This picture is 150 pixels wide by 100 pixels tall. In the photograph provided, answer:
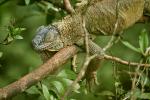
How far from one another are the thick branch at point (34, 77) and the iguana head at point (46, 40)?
0.77ft

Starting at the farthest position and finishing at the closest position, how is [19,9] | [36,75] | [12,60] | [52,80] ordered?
[12,60]
[19,9]
[52,80]
[36,75]

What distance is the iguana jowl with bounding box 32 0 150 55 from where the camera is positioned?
3.69 metres

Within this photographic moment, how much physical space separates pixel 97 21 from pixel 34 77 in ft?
3.53

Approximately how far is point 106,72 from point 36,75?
1.87m

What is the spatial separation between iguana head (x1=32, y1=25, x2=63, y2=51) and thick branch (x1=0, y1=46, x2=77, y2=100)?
9.2 inches

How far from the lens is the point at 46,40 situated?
141 inches

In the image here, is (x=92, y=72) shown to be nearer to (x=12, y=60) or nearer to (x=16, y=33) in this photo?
(x=16, y=33)

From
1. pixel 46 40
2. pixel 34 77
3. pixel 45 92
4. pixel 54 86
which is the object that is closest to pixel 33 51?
pixel 46 40

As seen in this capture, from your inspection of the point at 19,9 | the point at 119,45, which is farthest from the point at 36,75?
the point at 119,45

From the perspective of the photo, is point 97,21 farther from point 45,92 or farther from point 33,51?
point 33,51

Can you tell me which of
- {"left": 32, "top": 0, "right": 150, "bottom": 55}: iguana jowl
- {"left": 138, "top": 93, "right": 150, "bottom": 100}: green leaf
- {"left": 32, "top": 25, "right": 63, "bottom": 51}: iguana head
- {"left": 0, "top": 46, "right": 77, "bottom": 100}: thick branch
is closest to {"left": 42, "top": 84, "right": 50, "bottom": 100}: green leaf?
{"left": 0, "top": 46, "right": 77, "bottom": 100}: thick branch

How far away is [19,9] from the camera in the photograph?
14.5ft

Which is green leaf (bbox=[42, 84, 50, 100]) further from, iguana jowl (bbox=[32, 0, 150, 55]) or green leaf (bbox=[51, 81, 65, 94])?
iguana jowl (bbox=[32, 0, 150, 55])

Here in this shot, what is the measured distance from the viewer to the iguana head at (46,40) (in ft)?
11.6
